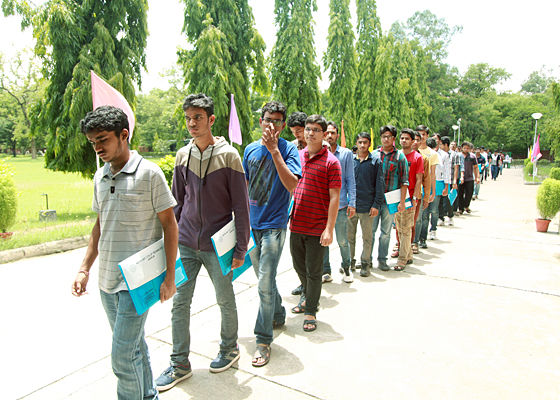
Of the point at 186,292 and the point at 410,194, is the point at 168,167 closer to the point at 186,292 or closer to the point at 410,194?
the point at 410,194

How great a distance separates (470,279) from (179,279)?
4.44 metres

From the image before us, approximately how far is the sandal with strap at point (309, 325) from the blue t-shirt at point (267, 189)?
3.66 feet

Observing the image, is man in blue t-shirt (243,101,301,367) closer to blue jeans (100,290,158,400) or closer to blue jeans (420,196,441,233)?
blue jeans (100,290,158,400)

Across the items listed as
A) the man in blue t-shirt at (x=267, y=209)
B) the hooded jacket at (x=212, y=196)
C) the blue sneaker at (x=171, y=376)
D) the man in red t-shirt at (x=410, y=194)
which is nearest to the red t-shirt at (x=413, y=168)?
the man in red t-shirt at (x=410, y=194)

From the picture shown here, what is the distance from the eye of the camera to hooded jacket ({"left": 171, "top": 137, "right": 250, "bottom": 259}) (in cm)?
287

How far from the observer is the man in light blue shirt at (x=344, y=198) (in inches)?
198

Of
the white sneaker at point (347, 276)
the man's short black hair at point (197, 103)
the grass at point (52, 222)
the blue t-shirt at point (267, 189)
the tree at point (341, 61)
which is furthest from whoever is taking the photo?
the tree at point (341, 61)

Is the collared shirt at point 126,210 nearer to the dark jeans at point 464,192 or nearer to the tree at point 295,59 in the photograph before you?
the dark jeans at point 464,192

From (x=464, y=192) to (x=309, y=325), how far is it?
31.2ft

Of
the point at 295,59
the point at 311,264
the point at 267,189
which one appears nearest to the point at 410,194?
the point at 311,264

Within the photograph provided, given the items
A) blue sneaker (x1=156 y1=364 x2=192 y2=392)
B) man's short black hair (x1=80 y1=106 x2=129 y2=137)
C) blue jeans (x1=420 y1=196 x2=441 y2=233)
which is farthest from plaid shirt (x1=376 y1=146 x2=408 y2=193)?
man's short black hair (x1=80 y1=106 x2=129 y2=137)

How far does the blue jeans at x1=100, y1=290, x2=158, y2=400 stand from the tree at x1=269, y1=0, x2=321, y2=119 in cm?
1632

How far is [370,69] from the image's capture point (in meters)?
24.4

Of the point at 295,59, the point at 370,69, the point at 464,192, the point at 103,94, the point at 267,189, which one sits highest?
the point at 370,69
